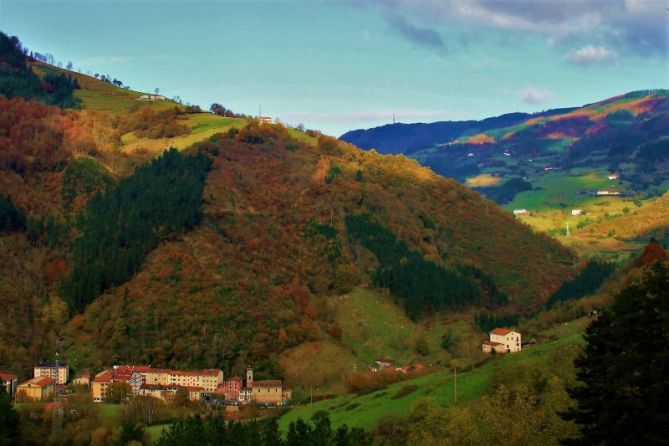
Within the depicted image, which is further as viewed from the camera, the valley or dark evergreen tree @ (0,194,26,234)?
dark evergreen tree @ (0,194,26,234)

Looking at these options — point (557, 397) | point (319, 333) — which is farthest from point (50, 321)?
point (557, 397)

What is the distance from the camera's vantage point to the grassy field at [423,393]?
69750 millimetres

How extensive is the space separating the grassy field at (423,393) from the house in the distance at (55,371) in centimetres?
2651

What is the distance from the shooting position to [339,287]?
120 metres

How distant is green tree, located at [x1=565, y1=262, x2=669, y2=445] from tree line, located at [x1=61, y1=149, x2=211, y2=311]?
265ft

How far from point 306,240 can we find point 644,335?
92.5 metres

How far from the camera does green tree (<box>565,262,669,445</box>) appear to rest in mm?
36219

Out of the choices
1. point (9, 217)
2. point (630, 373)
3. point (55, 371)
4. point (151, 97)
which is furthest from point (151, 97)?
point (630, 373)

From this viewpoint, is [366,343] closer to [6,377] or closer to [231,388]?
[231,388]

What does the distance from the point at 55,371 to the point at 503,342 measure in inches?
1842

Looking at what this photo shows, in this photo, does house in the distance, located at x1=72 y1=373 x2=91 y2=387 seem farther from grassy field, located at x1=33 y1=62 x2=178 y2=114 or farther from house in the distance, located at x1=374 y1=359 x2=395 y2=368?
grassy field, located at x1=33 y1=62 x2=178 y2=114

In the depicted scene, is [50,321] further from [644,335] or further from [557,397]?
[644,335]

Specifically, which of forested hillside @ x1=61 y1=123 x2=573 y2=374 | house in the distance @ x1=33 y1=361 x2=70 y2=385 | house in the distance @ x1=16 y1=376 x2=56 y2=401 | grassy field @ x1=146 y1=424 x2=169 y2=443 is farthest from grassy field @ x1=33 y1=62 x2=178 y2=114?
grassy field @ x1=146 y1=424 x2=169 y2=443

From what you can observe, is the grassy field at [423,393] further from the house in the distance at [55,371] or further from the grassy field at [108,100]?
the grassy field at [108,100]
